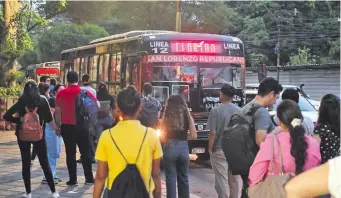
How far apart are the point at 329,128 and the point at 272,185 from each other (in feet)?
3.87

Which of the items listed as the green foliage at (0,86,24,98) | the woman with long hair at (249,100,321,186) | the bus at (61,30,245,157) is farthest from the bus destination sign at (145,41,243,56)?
the green foliage at (0,86,24,98)

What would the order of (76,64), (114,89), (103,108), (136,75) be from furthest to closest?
(76,64)
(114,89)
(136,75)
(103,108)

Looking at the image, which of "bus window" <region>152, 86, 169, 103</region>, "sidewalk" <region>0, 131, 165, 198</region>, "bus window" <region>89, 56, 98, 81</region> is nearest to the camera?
"sidewalk" <region>0, 131, 165, 198</region>

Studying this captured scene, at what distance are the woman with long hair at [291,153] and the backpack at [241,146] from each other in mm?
725

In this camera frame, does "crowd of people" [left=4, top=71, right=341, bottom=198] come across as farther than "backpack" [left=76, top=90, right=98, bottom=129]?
No

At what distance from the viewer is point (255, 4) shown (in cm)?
4516

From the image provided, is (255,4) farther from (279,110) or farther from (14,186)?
(279,110)

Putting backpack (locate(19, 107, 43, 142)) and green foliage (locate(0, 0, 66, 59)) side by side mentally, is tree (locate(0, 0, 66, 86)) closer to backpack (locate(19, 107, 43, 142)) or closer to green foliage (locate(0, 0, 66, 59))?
green foliage (locate(0, 0, 66, 59))

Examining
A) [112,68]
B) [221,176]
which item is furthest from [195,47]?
[221,176]

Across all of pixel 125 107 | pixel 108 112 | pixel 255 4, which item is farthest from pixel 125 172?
pixel 255 4

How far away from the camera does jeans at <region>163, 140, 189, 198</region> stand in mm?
6570

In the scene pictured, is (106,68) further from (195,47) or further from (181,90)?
(181,90)

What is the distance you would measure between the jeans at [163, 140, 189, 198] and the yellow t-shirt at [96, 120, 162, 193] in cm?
228

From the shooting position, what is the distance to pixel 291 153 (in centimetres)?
414
